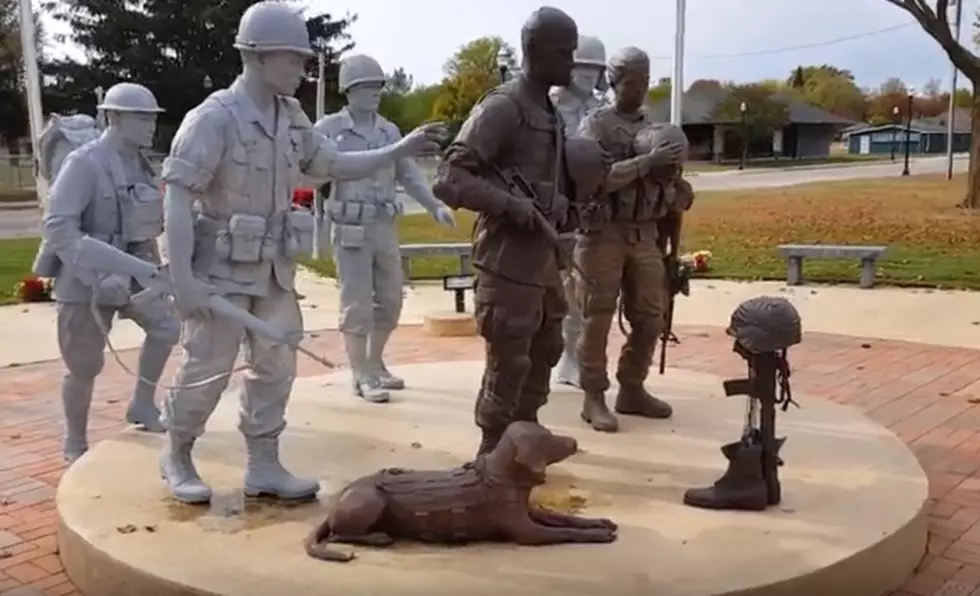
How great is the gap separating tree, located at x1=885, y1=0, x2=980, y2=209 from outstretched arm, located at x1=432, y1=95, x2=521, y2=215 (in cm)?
1956

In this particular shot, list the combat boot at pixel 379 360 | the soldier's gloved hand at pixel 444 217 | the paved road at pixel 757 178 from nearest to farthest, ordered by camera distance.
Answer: the soldier's gloved hand at pixel 444 217 < the combat boot at pixel 379 360 < the paved road at pixel 757 178

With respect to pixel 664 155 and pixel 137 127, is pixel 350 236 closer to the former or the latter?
pixel 137 127

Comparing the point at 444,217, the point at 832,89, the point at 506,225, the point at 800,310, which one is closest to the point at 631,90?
the point at 444,217

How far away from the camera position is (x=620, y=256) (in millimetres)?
5492

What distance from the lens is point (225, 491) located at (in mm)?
4551

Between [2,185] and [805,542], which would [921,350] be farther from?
[2,185]

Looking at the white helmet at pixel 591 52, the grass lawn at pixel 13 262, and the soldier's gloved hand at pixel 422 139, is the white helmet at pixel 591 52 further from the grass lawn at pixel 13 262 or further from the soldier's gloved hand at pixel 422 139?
the grass lawn at pixel 13 262

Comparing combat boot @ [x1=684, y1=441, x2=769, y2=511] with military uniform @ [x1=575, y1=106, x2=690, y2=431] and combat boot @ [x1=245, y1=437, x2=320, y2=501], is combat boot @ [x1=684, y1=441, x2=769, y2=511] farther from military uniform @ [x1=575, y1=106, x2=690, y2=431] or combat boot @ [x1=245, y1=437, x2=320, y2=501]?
combat boot @ [x1=245, y1=437, x2=320, y2=501]

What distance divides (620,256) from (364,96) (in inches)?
72.3

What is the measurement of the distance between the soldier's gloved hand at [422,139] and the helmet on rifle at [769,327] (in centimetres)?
135

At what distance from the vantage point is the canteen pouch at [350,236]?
246 inches

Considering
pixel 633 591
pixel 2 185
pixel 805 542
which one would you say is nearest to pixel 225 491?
pixel 633 591

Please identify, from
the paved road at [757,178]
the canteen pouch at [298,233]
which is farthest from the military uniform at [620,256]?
the paved road at [757,178]

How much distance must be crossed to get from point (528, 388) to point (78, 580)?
1885mm
